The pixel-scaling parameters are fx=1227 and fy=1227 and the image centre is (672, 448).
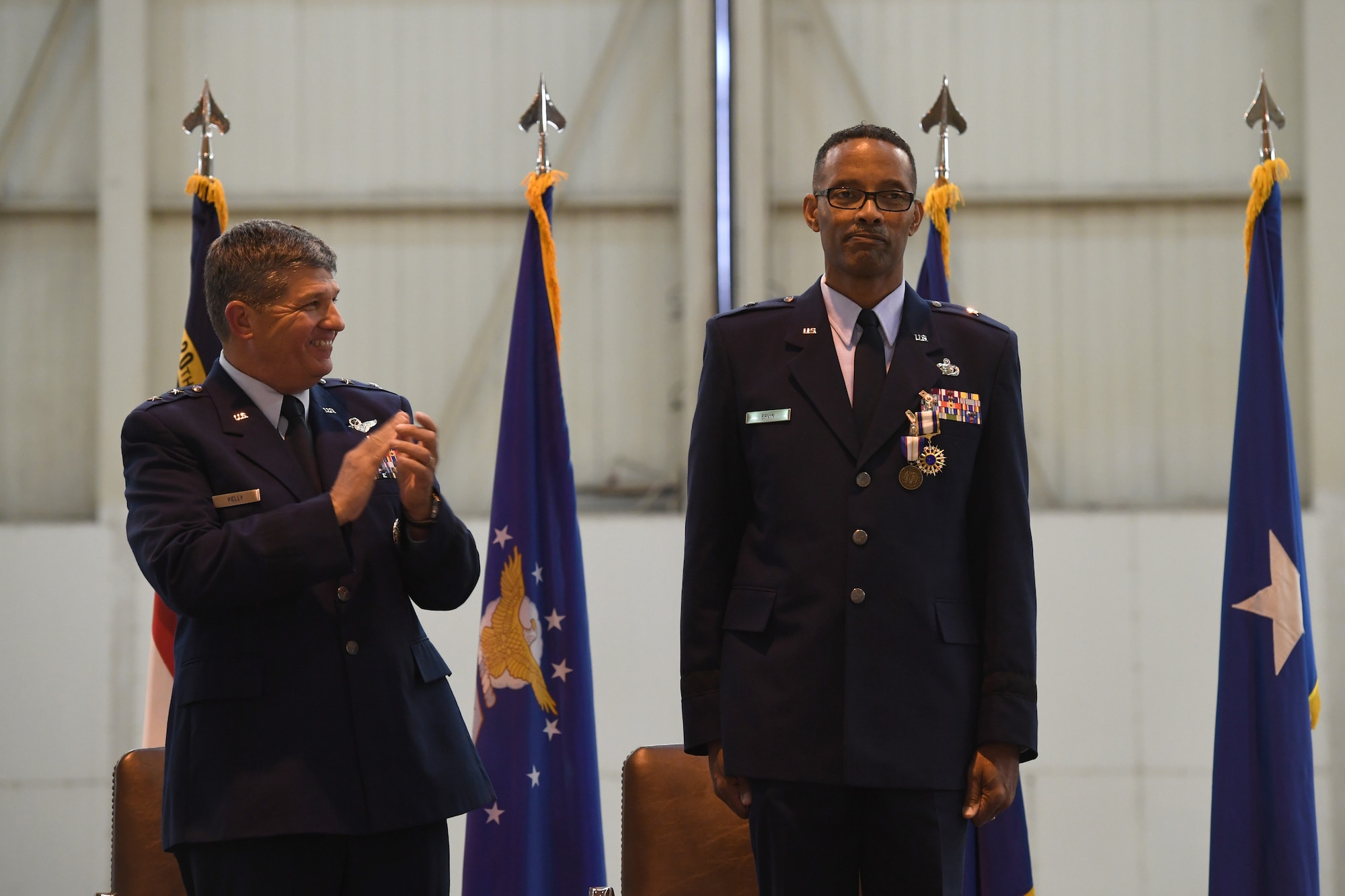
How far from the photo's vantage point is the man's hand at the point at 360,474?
4.67 ft

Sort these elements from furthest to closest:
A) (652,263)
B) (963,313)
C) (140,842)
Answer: (652,263) → (140,842) → (963,313)

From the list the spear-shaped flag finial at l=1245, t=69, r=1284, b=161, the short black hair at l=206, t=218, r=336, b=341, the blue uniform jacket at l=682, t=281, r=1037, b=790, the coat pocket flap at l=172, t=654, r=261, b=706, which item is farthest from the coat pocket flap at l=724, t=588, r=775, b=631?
the spear-shaped flag finial at l=1245, t=69, r=1284, b=161

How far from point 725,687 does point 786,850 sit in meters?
0.20

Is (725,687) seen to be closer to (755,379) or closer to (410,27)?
(755,379)

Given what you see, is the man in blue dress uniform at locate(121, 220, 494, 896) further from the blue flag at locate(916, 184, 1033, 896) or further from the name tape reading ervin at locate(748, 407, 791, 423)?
the blue flag at locate(916, 184, 1033, 896)

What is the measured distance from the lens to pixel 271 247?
156 centimetres

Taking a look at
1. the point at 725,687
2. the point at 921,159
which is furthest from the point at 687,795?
the point at 921,159

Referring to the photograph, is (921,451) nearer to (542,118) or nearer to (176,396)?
(176,396)

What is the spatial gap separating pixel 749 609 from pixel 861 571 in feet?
0.48

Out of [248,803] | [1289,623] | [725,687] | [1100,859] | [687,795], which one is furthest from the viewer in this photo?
[1100,859]

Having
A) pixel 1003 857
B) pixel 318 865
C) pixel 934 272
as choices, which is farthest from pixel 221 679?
pixel 934 272

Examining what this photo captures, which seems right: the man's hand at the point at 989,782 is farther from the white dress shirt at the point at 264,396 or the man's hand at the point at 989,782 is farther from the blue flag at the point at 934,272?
the blue flag at the point at 934,272

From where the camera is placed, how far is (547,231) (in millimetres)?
2900

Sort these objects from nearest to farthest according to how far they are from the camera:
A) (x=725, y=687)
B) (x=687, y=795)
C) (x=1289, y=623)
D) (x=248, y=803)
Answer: (x=248, y=803) → (x=725, y=687) → (x=687, y=795) → (x=1289, y=623)
